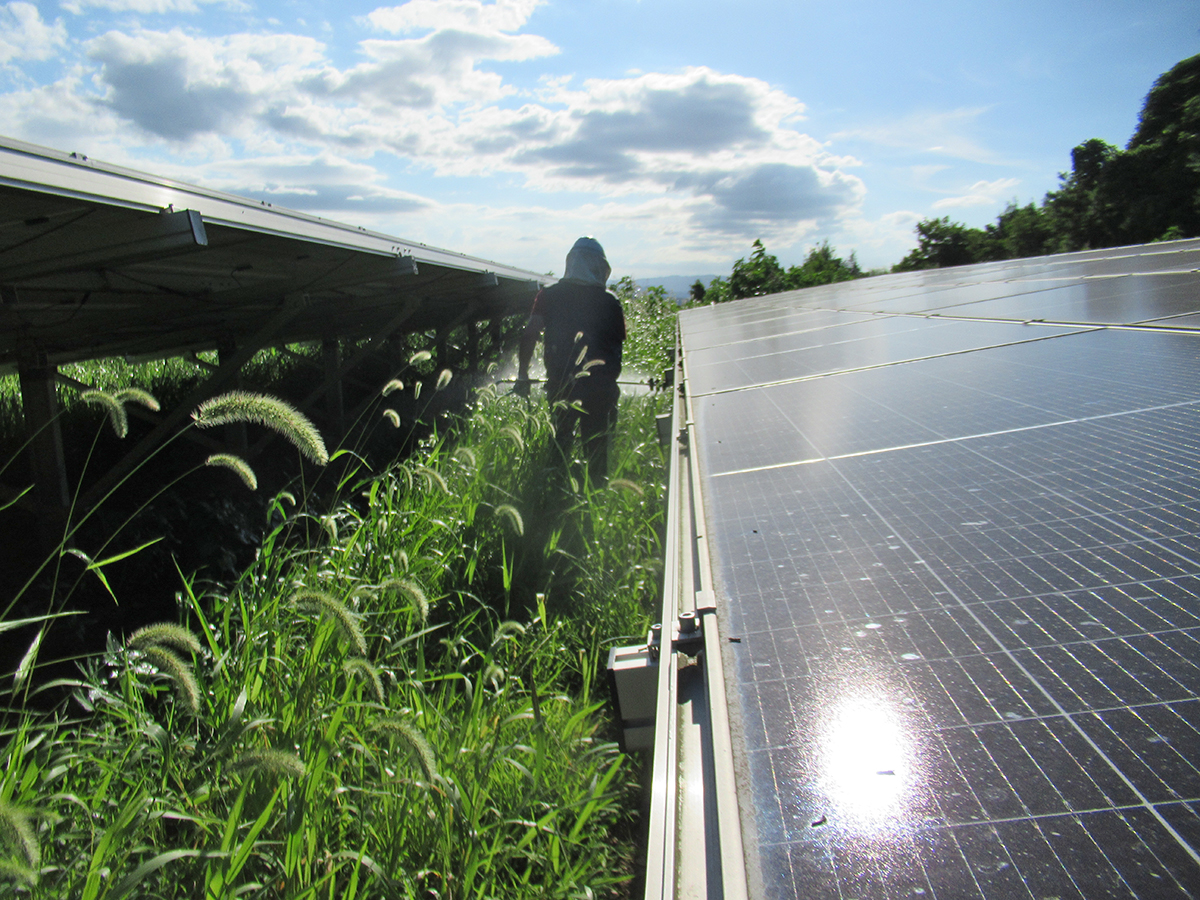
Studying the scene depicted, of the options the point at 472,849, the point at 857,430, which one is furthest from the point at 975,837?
the point at 857,430

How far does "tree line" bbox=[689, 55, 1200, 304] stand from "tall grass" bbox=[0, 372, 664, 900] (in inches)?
783

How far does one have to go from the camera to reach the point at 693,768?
3.02ft

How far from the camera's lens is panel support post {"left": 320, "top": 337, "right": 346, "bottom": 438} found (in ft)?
24.9

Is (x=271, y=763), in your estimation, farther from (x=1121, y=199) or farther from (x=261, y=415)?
(x=1121, y=199)

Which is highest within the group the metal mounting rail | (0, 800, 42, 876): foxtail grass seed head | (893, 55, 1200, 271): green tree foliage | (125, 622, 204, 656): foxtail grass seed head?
(893, 55, 1200, 271): green tree foliage

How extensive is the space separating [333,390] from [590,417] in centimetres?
355

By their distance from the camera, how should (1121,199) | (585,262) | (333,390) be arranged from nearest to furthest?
(585,262)
(333,390)
(1121,199)

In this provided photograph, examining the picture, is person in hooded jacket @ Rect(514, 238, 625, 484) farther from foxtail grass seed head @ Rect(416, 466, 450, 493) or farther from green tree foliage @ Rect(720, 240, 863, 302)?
green tree foliage @ Rect(720, 240, 863, 302)

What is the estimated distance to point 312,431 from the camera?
6.98 feet

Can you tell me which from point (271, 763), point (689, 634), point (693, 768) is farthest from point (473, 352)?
point (693, 768)

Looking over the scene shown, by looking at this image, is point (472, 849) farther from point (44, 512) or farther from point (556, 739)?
point (44, 512)

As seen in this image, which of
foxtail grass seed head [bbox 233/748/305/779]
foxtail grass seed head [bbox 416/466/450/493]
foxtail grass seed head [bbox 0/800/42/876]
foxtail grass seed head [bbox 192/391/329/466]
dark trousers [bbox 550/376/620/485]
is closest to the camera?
foxtail grass seed head [bbox 0/800/42/876]

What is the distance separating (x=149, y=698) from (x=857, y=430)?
2.70 metres

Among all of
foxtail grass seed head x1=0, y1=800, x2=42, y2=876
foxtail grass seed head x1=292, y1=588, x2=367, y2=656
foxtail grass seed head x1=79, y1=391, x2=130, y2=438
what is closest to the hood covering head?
foxtail grass seed head x1=79, y1=391, x2=130, y2=438
